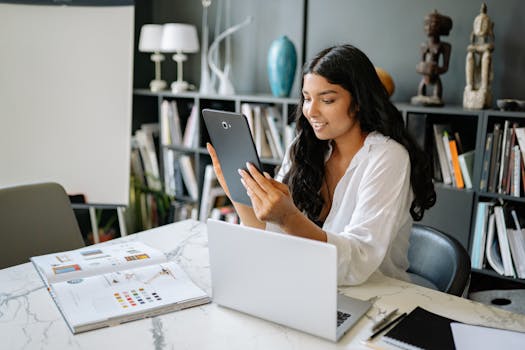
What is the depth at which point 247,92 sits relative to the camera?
337 cm

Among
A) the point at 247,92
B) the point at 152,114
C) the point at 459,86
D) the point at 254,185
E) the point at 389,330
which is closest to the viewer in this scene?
the point at 389,330

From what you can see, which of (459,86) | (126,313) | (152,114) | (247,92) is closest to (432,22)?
(459,86)

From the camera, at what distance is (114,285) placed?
122 cm

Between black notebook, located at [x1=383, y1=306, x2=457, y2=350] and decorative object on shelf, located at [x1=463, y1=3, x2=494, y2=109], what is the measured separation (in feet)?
4.79

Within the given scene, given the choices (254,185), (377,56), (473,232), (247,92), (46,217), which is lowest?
(473,232)

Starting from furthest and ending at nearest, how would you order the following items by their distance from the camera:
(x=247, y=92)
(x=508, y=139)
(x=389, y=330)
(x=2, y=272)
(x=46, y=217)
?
(x=247, y=92) < (x=508, y=139) < (x=46, y=217) < (x=2, y=272) < (x=389, y=330)

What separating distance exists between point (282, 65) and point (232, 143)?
169 cm

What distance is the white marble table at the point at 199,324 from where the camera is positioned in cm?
98

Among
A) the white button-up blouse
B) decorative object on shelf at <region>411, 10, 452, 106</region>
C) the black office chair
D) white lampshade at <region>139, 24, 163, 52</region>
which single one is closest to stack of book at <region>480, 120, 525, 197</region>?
decorative object on shelf at <region>411, 10, 452, 106</region>

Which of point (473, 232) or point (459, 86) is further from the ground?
point (459, 86)

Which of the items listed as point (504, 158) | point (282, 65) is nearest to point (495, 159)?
point (504, 158)

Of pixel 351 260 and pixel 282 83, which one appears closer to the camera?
pixel 351 260

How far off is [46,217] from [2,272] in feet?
1.24

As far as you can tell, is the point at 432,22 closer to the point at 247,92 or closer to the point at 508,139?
the point at 508,139
